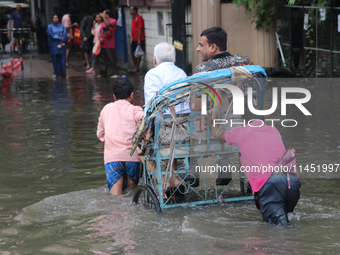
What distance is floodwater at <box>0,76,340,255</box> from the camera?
197 inches

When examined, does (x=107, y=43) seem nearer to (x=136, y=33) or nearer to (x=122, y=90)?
(x=136, y=33)

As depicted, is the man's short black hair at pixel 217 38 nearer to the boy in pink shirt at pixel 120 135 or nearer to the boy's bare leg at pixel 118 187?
the boy in pink shirt at pixel 120 135

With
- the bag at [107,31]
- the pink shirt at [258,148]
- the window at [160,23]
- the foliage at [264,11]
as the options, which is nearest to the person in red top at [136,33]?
the window at [160,23]

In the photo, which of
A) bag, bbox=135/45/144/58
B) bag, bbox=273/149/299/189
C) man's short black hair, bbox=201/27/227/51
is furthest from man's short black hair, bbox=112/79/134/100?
bag, bbox=135/45/144/58

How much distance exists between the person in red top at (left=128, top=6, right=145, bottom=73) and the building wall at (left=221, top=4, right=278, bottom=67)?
3.19 metres

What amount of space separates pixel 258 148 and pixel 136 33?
602 inches

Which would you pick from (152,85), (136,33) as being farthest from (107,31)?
(152,85)

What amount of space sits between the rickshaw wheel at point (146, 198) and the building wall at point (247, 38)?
37.5 feet

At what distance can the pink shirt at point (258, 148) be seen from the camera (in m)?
4.93

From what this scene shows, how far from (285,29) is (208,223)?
11.8 metres

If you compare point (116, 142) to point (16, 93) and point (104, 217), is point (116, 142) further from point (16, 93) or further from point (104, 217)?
point (16, 93)

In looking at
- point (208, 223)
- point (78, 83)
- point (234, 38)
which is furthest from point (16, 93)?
point (208, 223)

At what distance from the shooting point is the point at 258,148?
4.98 meters

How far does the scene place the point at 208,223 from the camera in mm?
5527
